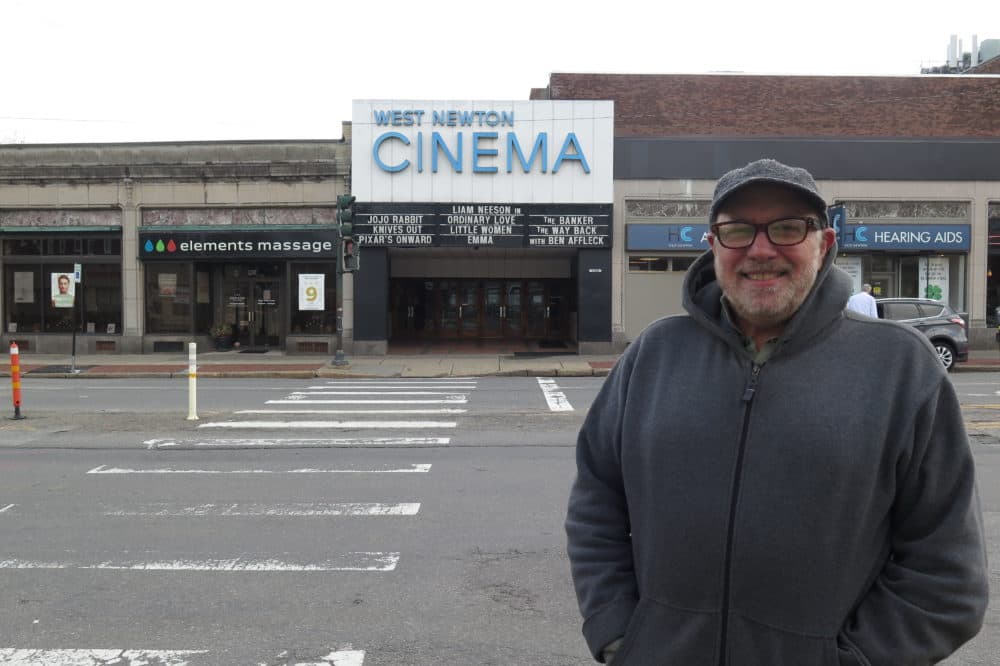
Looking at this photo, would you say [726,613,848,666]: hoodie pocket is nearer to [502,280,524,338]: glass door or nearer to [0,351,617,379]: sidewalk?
[0,351,617,379]: sidewalk

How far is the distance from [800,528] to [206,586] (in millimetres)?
4362

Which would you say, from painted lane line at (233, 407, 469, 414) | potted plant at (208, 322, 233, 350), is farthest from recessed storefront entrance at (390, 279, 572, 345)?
painted lane line at (233, 407, 469, 414)

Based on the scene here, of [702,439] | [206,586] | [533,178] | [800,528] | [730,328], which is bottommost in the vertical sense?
[206,586]

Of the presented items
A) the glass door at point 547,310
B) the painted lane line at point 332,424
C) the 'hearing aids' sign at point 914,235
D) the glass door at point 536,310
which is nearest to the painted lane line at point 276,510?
the painted lane line at point 332,424

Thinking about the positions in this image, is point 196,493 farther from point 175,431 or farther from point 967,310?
point 967,310

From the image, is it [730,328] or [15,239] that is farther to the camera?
[15,239]

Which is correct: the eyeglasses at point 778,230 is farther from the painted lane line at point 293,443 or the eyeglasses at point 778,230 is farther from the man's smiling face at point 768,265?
the painted lane line at point 293,443

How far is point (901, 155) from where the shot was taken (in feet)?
79.3

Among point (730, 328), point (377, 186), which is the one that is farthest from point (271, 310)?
point (730, 328)

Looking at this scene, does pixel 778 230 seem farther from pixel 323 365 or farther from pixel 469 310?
pixel 469 310

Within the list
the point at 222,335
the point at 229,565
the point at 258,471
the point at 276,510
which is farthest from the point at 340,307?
the point at 229,565

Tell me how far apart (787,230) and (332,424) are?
35.6 feet

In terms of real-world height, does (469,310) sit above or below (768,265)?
below

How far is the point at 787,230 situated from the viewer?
228cm
